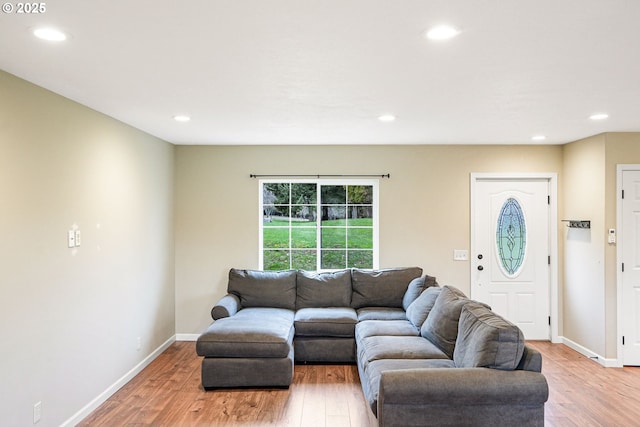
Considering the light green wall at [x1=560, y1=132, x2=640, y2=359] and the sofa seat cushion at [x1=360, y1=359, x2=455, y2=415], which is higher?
the light green wall at [x1=560, y1=132, x2=640, y2=359]

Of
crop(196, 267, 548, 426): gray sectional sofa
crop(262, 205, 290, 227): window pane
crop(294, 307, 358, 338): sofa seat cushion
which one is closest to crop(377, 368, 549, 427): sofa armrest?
crop(196, 267, 548, 426): gray sectional sofa

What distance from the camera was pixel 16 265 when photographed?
8.46 ft

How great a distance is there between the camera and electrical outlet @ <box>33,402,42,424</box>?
2.72 m

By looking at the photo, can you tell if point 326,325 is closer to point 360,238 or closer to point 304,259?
point 304,259

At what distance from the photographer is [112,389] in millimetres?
A: 3725

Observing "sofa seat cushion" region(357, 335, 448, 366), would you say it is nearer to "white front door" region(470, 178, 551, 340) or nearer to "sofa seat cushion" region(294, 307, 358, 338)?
"sofa seat cushion" region(294, 307, 358, 338)

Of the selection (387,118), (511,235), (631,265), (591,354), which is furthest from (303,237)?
(631,265)

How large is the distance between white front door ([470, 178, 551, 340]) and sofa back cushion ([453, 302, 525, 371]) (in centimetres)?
269

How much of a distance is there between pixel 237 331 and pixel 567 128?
3815 mm

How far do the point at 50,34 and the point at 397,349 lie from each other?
9.90 ft

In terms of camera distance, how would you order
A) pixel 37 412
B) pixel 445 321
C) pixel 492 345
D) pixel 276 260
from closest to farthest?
pixel 492 345, pixel 37 412, pixel 445 321, pixel 276 260

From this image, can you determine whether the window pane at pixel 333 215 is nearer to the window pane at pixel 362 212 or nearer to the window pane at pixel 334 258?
the window pane at pixel 362 212

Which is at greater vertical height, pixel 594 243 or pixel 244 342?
pixel 594 243

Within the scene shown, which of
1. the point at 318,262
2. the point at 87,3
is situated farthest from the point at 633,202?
the point at 87,3
